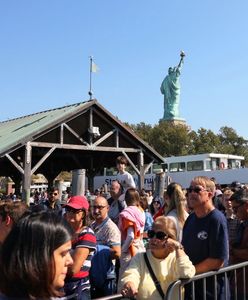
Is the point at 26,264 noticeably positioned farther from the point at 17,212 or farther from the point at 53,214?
the point at 17,212

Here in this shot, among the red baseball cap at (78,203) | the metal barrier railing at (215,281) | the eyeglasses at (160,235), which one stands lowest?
the metal barrier railing at (215,281)

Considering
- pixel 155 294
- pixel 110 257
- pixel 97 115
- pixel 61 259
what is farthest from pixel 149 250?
pixel 97 115

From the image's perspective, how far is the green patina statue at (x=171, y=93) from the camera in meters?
57.7

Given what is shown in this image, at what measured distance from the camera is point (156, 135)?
5044cm

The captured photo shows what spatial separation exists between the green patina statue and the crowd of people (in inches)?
2061

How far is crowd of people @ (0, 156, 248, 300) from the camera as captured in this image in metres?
1.71

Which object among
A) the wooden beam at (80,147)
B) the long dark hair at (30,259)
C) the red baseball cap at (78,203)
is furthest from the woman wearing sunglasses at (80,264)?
the wooden beam at (80,147)

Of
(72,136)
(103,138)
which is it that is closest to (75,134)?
(72,136)

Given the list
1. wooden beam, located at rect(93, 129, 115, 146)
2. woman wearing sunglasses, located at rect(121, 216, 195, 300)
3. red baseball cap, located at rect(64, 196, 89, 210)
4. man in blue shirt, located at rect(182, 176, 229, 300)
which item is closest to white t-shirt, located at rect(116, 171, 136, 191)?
red baseball cap, located at rect(64, 196, 89, 210)

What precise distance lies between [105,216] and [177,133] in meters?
45.0

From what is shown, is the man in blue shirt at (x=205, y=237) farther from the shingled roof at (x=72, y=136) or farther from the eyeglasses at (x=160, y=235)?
the shingled roof at (x=72, y=136)

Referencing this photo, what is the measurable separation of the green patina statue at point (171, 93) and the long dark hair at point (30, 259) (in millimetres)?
56063

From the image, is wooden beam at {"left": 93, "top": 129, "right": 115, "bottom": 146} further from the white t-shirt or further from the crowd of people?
the crowd of people

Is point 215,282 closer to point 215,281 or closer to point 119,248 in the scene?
point 215,281
